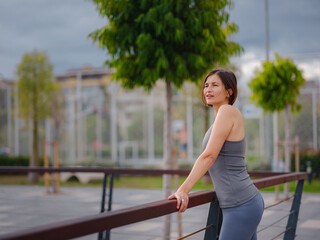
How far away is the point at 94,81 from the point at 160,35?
1563 cm

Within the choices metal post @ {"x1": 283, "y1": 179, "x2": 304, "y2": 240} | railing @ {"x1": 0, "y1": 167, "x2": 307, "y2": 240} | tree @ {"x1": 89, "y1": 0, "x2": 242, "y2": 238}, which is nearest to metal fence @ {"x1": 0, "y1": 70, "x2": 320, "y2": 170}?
tree @ {"x1": 89, "y1": 0, "x2": 242, "y2": 238}

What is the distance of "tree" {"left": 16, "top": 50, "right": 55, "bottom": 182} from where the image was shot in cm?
1562

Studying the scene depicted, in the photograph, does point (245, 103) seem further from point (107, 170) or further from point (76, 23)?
point (107, 170)

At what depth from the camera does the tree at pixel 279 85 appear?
1030 cm

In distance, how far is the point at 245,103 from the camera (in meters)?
18.1

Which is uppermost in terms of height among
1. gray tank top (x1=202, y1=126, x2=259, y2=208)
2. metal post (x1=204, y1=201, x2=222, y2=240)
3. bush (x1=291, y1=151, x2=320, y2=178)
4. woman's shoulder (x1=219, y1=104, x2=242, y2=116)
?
woman's shoulder (x1=219, y1=104, x2=242, y2=116)

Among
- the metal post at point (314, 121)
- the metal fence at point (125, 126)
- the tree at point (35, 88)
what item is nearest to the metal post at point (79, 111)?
the metal fence at point (125, 126)

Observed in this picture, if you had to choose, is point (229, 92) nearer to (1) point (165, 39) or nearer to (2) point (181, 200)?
(2) point (181, 200)

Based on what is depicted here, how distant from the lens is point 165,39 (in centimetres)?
598

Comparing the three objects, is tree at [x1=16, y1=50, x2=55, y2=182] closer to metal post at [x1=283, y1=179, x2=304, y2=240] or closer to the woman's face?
metal post at [x1=283, y1=179, x2=304, y2=240]

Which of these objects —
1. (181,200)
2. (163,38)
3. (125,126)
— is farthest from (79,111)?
(181,200)

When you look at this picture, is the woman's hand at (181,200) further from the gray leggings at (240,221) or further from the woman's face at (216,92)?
the woman's face at (216,92)

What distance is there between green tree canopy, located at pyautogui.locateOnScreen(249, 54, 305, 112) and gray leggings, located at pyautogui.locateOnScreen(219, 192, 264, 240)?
27.2 ft

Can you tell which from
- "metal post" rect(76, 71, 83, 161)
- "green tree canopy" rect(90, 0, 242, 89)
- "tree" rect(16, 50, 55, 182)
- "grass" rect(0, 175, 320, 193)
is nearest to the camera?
"green tree canopy" rect(90, 0, 242, 89)
